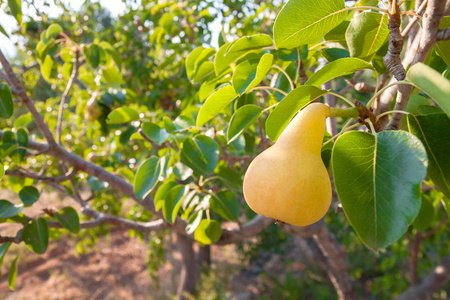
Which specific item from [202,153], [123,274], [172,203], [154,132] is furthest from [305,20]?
[123,274]

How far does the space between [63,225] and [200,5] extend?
2.01 metres

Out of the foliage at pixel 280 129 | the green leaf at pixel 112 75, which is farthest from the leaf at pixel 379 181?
the green leaf at pixel 112 75

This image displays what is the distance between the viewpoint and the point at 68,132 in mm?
2941

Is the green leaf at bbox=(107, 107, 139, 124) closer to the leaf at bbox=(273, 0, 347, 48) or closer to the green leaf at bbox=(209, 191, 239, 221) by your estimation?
the green leaf at bbox=(209, 191, 239, 221)

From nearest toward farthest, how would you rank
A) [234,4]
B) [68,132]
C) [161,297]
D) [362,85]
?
[362,85] < [234,4] < [68,132] < [161,297]

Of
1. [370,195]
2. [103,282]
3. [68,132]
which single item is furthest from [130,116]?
[103,282]

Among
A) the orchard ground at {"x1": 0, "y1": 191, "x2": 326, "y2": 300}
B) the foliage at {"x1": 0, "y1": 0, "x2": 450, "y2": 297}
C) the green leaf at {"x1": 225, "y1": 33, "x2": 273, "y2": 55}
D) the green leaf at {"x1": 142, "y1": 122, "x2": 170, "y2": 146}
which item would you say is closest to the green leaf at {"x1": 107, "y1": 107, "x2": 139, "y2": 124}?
the foliage at {"x1": 0, "y1": 0, "x2": 450, "y2": 297}

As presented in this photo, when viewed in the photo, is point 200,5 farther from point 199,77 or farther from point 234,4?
point 199,77

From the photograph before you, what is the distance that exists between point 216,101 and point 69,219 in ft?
2.63

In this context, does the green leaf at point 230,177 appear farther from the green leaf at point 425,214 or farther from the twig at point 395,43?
the twig at point 395,43

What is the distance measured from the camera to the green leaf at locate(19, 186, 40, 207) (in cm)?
110

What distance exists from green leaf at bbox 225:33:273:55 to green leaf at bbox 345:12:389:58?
0.65 feet

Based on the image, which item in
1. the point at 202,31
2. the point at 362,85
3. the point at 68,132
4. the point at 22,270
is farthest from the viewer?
the point at 22,270

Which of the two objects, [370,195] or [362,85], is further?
[362,85]
